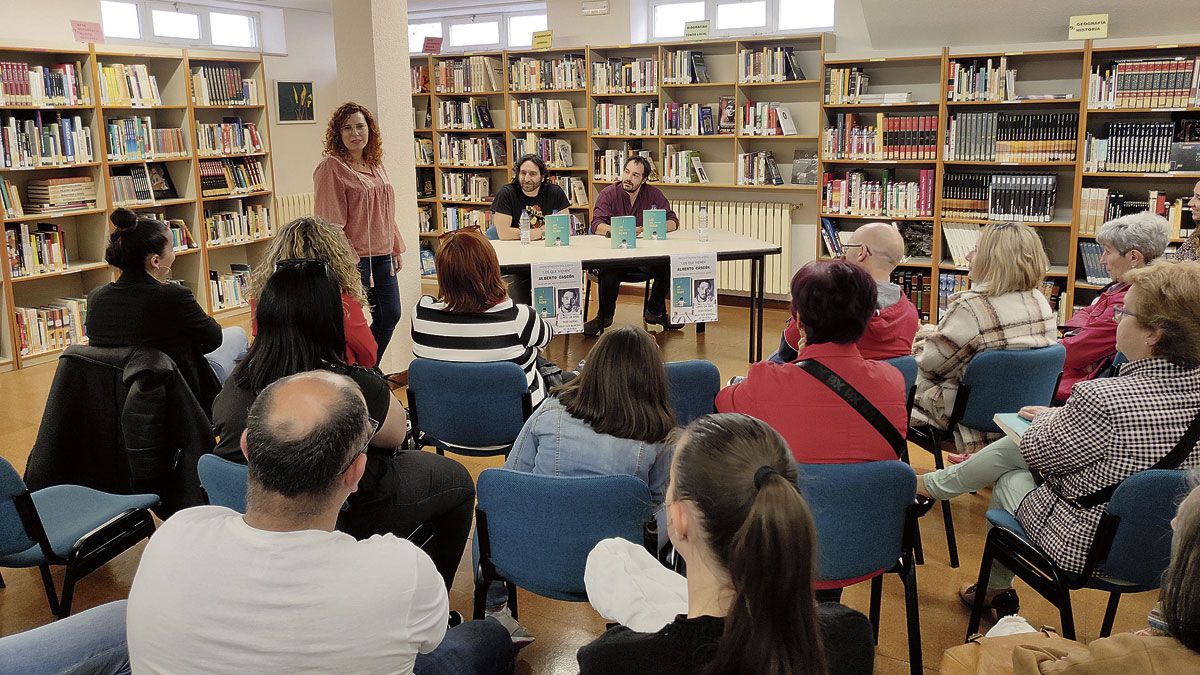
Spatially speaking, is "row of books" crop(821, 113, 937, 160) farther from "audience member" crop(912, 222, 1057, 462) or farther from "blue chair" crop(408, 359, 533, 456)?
"blue chair" crop(408, 359, 533, 456)

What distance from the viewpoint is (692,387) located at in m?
3.10

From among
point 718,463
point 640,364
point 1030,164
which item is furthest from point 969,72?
point 718,463

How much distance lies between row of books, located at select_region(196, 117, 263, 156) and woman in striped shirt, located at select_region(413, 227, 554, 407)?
4605mm

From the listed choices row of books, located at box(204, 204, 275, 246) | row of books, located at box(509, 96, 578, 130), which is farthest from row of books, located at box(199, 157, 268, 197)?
row of books, located at box(509, 96, 578, 130)

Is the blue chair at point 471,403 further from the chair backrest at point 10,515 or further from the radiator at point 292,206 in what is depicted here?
the radiator at point 292,206

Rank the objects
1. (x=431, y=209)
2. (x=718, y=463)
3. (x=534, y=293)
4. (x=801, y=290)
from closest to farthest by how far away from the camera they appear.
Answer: (x=718, y=463)
(x=801, y=290)
(x=534, y=293)
(x=431, y=209)

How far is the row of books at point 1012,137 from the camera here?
591cm

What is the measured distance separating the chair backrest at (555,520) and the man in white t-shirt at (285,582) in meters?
0.60

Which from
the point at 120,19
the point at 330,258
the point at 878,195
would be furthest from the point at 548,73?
the point at 330,258

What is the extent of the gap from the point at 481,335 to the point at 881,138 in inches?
164

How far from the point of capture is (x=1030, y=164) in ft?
19.9

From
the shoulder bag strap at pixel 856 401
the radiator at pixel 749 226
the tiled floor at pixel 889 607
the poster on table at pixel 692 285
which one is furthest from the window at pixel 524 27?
the shoulder bag strap at pixel 856 401

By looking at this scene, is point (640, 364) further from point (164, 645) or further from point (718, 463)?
point (164, 645)

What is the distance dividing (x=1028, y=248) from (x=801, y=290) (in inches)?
47.8
